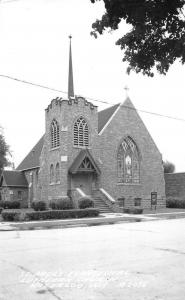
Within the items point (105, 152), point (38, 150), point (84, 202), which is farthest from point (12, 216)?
point (38, 150)

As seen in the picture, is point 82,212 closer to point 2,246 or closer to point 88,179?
point 88,179

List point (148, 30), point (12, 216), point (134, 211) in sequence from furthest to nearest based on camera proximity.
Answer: point (134, 211) < point (12, 216) < point (148, 30)

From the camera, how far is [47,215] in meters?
28.5

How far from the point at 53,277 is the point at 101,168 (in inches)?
1217

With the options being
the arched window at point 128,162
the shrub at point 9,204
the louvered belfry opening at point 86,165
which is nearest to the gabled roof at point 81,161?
the louvered belfry opening at point 86,165

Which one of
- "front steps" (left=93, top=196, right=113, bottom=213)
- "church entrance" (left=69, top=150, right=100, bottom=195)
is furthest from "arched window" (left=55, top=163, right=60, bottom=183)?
"front steps" (left=93, top=196, right=113, bottom=213)

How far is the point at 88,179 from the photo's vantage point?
3841 cm

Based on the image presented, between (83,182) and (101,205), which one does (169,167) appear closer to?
(83,182)

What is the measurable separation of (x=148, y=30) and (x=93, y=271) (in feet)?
17.2

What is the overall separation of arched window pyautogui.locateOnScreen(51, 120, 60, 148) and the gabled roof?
2770 mm

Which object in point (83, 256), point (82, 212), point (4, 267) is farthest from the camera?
point (82, 212)

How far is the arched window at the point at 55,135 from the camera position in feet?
129

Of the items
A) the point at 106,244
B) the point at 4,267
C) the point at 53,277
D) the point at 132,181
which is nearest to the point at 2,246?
the point at 106,244

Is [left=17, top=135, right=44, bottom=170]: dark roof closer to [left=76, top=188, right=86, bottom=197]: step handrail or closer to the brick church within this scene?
the brick church
